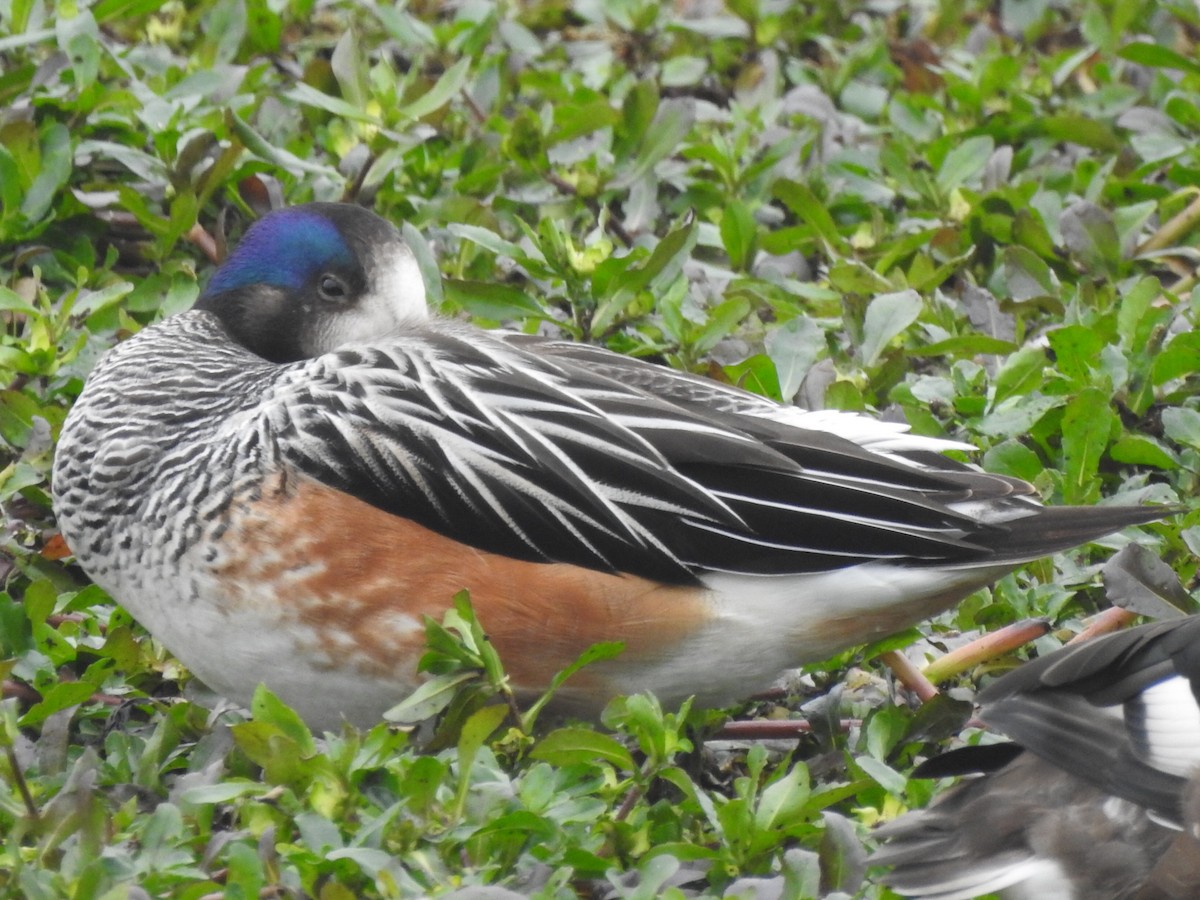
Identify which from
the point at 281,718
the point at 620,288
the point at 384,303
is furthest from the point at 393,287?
the point at 281,718

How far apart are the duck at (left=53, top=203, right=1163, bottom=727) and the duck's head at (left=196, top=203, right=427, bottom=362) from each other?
1.20ft

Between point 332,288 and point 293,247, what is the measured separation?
125 mm

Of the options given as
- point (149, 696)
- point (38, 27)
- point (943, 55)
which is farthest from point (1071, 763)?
point (943, 55)

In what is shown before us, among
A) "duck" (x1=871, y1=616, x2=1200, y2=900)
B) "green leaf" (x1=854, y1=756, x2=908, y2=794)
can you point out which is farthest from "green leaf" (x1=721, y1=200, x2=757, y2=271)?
"duck" (x1=871, y1=616, x2=1200, y2=900)

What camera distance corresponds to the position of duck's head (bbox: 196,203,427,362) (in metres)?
4.15

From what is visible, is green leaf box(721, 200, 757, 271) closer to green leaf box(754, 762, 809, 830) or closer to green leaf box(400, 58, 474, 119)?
green leaf box(400, 58, 474, 119)

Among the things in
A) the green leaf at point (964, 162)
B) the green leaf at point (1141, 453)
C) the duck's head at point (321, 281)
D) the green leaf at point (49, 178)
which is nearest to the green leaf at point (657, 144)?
the green leaf at point (964, 162)

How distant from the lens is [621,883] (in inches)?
120

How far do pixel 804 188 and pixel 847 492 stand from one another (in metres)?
1.82

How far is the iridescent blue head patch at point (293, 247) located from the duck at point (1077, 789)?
1.78 m

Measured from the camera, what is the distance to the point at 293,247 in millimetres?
4164

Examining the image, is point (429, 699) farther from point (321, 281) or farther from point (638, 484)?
point (321, 281)

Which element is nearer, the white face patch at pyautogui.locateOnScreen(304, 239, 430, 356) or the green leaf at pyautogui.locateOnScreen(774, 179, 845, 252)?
the white face patch at pyautogui.locateOnScreen(304, 239, 430, 356)

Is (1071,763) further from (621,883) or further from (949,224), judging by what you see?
(949,224)
